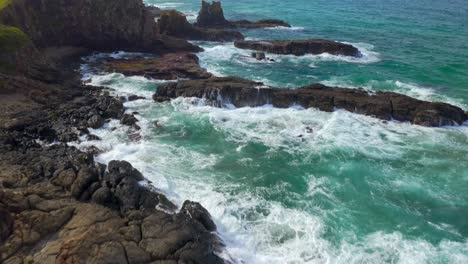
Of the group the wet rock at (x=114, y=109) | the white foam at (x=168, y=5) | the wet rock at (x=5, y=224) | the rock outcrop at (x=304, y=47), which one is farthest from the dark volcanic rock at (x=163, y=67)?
the white foam at (x=168, y=5)

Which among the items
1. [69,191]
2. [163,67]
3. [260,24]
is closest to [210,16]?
[260,24]

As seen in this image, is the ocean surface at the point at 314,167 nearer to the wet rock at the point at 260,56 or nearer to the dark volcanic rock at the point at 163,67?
the dark volcanic rock at the point at 163,67

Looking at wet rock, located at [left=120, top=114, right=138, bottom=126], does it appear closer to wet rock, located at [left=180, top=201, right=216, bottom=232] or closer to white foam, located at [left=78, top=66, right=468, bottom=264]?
white foam, located at [left=78, top=66, right=468, bottom=264]

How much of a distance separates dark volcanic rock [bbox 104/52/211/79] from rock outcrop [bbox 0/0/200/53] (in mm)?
5010

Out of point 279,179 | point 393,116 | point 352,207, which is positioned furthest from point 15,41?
point 393,116

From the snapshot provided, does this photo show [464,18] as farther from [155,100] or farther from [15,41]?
[15,41]

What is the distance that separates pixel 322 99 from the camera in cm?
3684

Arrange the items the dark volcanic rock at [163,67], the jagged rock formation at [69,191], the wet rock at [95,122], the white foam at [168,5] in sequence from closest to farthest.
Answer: the jagged rock formation at [69,191]
the wet rock at [95,122]
the dark volcanic rock at [163,67]
the white foam at [168,5]

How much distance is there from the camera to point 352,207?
23.9 metres

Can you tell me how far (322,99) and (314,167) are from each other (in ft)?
35.9

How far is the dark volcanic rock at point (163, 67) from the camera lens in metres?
44.7

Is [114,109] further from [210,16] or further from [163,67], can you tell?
[210,16]

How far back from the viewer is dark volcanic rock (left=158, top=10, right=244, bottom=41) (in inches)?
2430

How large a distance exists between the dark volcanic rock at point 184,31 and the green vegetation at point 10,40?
2716 cm
